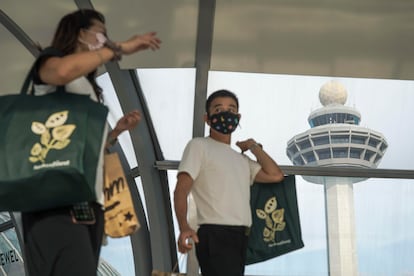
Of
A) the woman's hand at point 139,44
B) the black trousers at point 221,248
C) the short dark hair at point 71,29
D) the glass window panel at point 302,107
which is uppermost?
the glass window panel at point 302,107

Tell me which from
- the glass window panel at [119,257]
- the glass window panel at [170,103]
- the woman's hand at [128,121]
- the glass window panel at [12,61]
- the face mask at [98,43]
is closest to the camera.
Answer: the face mask at [98,43]

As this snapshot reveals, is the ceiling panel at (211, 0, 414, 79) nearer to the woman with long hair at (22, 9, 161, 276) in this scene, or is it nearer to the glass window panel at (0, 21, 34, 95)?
the glass window panel at (0, 21, 34, 95)

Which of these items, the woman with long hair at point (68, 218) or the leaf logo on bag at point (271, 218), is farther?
the leaf logo on bag at point (271, 218)

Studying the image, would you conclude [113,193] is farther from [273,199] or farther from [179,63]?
[179,63]

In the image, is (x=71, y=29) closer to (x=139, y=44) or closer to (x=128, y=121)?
(x=139, y=44)

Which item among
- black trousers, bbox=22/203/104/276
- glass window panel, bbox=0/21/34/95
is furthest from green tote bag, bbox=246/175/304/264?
glass window panel, bbox=0/21/34/95

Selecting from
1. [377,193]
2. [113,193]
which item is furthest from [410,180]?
[113,193]

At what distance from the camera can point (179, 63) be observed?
328 inches

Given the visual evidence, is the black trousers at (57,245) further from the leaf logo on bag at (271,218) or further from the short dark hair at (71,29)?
the leaf logo on bag at (271,218)

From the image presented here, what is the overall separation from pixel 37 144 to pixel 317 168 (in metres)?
6.62

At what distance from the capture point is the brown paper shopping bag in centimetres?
304

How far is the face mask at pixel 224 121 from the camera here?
4305 mm

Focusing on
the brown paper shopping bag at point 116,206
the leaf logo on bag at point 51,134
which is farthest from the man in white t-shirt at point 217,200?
the leaf logo on bag at point 51,134

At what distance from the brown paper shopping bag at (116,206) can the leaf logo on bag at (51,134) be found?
368 mm
